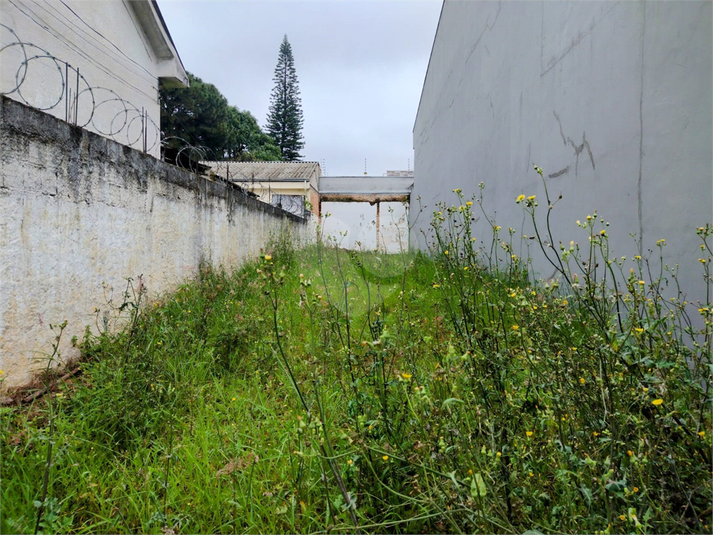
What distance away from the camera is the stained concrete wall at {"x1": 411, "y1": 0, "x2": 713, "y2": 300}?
6.37 ft

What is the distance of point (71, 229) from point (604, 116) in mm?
3522

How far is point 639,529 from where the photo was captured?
0.96 m

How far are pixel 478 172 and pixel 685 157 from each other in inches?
150

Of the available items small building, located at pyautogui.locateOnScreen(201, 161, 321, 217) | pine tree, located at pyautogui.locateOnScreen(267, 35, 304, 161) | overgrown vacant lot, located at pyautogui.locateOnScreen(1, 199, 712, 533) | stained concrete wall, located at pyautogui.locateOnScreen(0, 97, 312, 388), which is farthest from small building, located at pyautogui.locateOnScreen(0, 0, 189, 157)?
pine tree, located at pyautogui.locateOnScreen(267, 35, 304, 161)

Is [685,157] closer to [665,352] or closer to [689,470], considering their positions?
[665,352]

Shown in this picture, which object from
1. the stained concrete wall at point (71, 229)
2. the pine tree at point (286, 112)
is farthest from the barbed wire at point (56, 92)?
the pine tree at point (286, 112)

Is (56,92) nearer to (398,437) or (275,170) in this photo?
(398,437)

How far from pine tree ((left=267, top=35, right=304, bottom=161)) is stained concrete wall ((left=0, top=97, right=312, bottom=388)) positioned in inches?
986

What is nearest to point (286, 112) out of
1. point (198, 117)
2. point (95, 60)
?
point (198, 117)

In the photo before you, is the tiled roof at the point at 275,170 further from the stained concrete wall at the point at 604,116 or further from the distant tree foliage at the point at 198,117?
the stained concrete wall at the point at 604,116

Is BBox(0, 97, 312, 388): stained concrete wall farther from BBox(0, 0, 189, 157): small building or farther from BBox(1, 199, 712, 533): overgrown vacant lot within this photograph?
BBox(0, 0, 189, 157): small building

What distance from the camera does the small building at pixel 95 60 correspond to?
4.99 metres

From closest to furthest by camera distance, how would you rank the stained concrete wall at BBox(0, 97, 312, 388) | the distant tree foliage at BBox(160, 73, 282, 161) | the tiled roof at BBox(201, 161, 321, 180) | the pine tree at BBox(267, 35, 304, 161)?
1. the stained concrete wall at BBox(0, 97, 312, 388)
2. the tiled roof at BBox(201, 161, 321, 180)
3. the distant tree foliage at BBox(160, 73, 282, 161)
4. the pine tree at BBox(267, 35, 304, 161)

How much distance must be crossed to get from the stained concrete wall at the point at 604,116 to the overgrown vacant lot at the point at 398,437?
1.50ft
